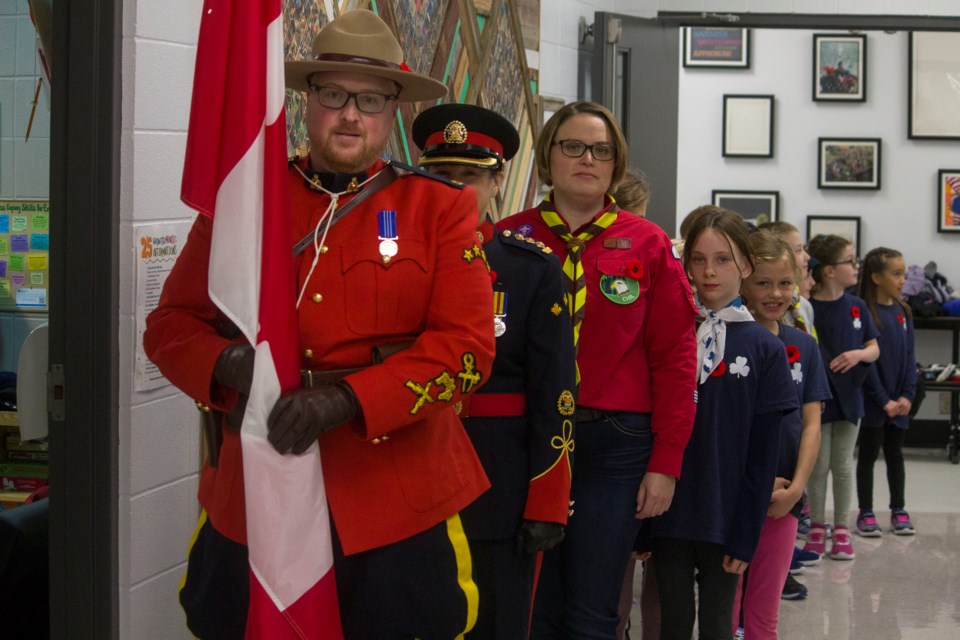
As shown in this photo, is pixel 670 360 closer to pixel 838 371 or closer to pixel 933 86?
pixel 838 371

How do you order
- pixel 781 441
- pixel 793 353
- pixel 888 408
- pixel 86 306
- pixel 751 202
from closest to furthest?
pixel 86 306 → pixel 781 441 → pixel 793 353 → pixel 888 408 → pixel 751 202

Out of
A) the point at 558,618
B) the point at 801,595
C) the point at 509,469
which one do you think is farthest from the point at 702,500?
the point at 801,595

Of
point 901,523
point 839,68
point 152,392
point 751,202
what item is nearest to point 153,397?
point 152,392

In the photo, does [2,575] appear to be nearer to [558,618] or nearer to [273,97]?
[558,618]

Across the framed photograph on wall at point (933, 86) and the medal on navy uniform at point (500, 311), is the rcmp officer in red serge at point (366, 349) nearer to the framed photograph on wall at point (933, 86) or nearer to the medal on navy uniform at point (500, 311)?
the medal on navy uniform at point (500, 311)

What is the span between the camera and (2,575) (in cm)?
264

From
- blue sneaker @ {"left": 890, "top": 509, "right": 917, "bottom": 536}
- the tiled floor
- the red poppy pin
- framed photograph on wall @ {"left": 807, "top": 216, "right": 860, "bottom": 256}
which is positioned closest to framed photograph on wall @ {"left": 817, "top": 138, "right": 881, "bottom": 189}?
framed photograph on wall @ {"left": 807, "top": 216, "right": 860, "bottom": 256}

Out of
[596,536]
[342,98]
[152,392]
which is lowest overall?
[596,536]

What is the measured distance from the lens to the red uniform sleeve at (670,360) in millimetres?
2699

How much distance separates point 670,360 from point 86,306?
1.29 metres

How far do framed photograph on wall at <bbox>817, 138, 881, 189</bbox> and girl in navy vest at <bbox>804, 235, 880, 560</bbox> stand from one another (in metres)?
3.20

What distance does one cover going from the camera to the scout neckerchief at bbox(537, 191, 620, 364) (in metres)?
2.69

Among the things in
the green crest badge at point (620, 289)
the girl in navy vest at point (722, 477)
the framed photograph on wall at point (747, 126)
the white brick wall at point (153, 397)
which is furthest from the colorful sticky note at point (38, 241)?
the framed photograph on wall at point (747, 126)

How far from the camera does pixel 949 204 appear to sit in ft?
27.0
